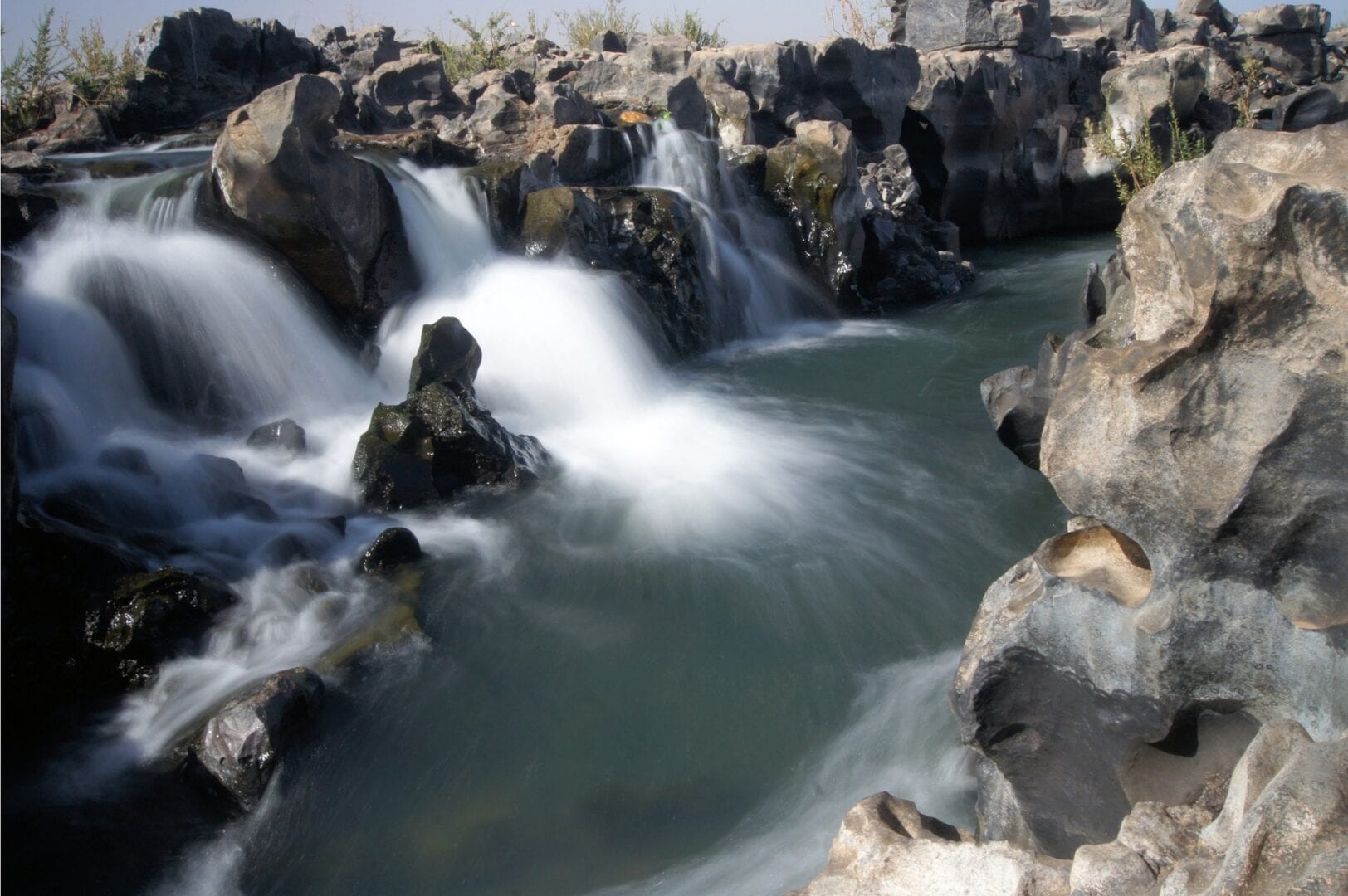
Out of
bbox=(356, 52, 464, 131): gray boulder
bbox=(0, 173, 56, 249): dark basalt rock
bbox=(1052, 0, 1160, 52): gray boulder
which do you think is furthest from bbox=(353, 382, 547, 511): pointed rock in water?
bbox=(1052, 0, 1160, 52): gray boulder

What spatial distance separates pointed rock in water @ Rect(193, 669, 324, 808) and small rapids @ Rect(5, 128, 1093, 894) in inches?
4.1

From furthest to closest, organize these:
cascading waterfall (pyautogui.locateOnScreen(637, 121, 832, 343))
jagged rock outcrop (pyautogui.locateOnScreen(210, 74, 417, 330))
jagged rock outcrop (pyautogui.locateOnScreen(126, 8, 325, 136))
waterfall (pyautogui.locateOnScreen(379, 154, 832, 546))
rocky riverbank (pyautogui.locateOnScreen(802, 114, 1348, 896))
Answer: jagged rock outcrop (pyautogui.locateOnScreen(126, 8, 325, 136)) < cascading waterfall (pyautogui.locateOnScreen(637, 121, 832, 343)) < jagged rock outcrop (pyautogui.locateOnScreen(210, 74, 417, 330)) < waterfall (pyautogui.locateOnScreen(379, 154, 832, 546)) < rocky riverbank (pyautogui.locateOnScreen(802, 114, 1348, 896))

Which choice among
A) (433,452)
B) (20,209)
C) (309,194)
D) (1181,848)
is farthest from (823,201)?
(1181,848)

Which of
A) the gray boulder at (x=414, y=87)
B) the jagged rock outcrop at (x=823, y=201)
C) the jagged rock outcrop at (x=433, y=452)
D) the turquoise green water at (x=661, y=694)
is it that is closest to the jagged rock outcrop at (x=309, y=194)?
the jagged rock outcrop at (x=433, y=452)

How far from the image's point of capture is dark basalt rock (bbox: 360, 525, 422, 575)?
19.1 ft

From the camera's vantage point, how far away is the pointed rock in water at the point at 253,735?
4.16 metres

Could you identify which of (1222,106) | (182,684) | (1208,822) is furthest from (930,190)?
(1208,822)

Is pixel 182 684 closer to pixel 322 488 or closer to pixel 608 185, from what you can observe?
pixel 322 488

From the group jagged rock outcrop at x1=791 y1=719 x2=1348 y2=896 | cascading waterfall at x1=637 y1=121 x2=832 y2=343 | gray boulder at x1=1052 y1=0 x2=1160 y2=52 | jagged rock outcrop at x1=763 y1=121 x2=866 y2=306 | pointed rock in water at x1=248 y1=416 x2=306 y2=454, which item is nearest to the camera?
jagged rock outcrop at x1=791 y1=719 x2=1348 y2=896

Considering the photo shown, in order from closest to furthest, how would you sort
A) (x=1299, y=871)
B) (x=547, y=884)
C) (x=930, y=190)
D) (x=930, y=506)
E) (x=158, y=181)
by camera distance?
(x=1299, y=871), (x=547, y=884), (x=930, y=506), (x=158, y=181), (x=930, y=190)

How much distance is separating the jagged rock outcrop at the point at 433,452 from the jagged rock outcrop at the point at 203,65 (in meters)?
8.13

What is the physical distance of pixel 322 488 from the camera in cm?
685

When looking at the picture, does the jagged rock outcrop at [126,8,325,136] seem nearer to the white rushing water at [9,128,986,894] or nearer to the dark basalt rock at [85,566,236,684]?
the white rushing water at [9,128,986,894]

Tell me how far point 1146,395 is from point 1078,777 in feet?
3.59
